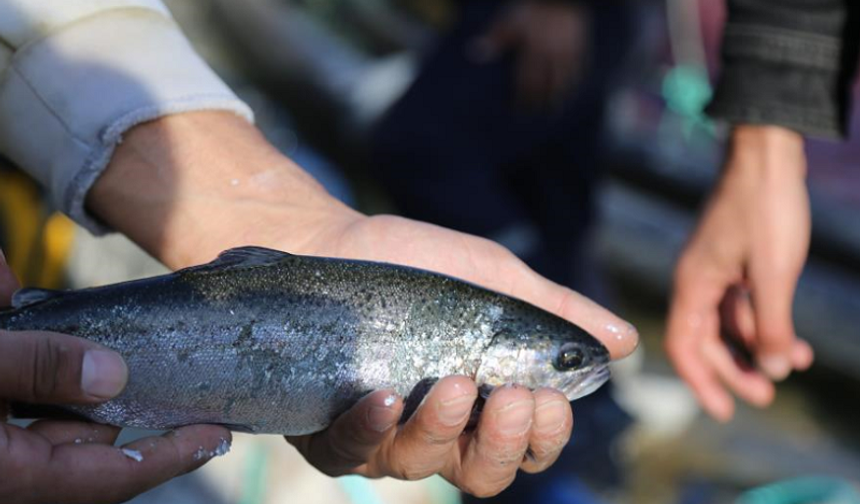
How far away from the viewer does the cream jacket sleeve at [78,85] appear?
98.7 inches

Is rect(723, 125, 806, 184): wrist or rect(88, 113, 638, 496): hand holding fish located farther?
rect(723, 125, 806, 184): wrist

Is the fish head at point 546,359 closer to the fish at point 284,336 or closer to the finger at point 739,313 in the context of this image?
the fish at point 284,336

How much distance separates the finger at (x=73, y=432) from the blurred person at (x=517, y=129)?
9.35 feet

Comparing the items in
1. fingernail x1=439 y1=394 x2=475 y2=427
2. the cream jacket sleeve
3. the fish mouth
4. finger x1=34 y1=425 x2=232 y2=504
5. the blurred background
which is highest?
the cream jacket sleeve

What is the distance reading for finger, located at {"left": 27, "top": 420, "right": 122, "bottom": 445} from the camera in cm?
202

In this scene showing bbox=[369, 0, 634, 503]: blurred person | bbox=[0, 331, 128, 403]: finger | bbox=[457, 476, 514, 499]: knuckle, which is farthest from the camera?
bbox=[369, 0, 634, 503]: blurred person

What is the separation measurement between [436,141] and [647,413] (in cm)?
211

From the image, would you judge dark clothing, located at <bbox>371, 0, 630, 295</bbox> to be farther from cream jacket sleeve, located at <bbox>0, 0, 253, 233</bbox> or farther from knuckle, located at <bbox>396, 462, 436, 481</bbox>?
knuckle, located at <bbox>396, 462, 436, 481</bbox>

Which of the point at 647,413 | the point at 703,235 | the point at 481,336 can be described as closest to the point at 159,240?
the point at 481,336

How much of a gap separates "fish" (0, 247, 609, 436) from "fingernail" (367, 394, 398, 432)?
0.10 m

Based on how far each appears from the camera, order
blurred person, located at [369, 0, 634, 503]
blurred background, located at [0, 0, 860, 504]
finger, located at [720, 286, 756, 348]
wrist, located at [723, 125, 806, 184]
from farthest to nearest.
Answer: blurred person, located at [369, 0, 634, 503] < blurred background, located at [0, 0, 860, 504] < finger, located at [720, 286, 756, 348] < wrist, located at [723, 125, 806, 184]

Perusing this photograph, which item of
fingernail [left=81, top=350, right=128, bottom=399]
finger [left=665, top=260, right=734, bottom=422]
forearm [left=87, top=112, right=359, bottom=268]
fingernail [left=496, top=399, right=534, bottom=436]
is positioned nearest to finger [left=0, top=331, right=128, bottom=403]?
fingernail [left=81, top=350, right=128, bottom=399]

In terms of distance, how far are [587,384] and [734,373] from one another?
46.8 inches

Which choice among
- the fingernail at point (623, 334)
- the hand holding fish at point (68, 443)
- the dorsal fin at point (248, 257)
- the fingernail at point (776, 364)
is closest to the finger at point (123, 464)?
the hand holding fish at point (68, 443)
